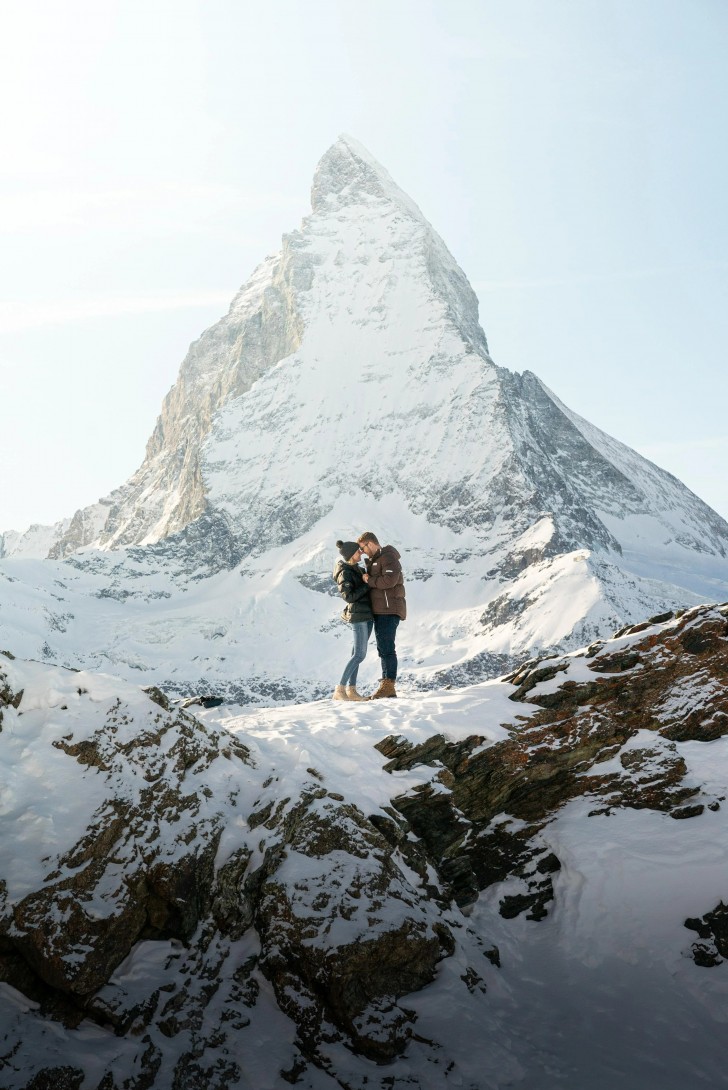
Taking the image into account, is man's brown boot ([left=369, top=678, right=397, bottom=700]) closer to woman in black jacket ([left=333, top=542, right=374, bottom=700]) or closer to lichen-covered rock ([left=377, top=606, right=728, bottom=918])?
woman in black jacket ([left=333, top=542, right=374, bottom=700])

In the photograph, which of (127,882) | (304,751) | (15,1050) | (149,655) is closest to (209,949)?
(127,882)

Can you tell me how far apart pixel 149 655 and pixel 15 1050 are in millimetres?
161653

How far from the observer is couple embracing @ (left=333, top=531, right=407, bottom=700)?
1371 centimetres

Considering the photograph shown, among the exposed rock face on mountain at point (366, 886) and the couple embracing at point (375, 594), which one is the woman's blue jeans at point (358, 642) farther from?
the exposed rock face on mountain at point (366, 886)

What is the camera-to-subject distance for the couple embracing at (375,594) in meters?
13.7

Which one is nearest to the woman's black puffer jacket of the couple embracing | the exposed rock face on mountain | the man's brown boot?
the couple embracing

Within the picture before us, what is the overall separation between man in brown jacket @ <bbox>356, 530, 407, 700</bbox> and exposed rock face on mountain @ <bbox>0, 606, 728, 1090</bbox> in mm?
2737

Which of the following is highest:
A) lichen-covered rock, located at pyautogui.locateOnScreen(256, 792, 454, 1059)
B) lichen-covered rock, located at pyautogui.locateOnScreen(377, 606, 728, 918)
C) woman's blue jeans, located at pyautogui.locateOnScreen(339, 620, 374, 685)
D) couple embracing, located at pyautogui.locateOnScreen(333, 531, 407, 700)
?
couple embracing, located at pyautogui.locateOnScreen(333, 531, 407, 700)

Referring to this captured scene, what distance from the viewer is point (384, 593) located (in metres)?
13.8

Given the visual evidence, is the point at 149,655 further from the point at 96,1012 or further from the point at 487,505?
the point at 96,1012

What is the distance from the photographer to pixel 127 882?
7.86m

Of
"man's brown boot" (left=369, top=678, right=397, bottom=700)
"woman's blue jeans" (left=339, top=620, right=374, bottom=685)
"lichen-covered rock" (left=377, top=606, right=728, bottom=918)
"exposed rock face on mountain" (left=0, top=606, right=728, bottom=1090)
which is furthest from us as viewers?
"woman's blue jeans" (left=339, top=620, right=374, bottom=685)

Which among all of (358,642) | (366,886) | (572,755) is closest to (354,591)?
(358,642)

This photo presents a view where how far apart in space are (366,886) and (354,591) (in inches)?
249
